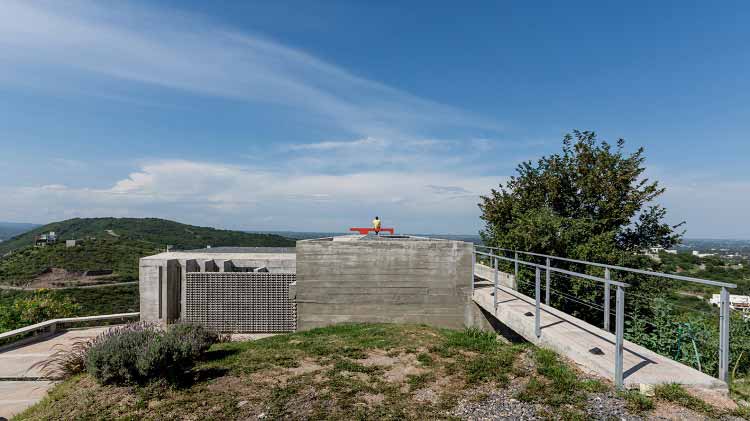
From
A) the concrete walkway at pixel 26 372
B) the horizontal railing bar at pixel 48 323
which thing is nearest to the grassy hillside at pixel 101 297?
the horizontal railing bar at pixel 48 323

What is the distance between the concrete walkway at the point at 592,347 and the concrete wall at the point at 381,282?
2097 millimetres

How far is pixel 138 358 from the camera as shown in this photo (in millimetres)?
5004

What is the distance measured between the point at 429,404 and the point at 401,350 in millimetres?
2038

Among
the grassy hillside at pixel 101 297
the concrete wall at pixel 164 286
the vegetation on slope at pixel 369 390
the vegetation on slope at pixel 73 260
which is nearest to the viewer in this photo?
the vegetation on slope at pixel 369 390

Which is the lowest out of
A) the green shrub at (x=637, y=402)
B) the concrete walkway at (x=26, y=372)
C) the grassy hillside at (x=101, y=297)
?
the grassy hillside at (x=101, y=297)

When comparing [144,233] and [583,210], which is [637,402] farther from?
[144,233]

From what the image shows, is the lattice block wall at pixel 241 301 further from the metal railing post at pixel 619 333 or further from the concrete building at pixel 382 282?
the metal railing post at pixel 619 333

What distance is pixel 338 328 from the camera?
29.5ft

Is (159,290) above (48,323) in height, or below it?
above

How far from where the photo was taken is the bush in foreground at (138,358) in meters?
5.05

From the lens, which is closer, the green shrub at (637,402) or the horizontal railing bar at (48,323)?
the green shrub at (637,402)

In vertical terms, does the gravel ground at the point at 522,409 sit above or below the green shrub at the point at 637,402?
below

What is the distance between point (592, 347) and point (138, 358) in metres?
5.58

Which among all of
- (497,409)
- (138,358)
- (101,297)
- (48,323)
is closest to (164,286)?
(48,323)
